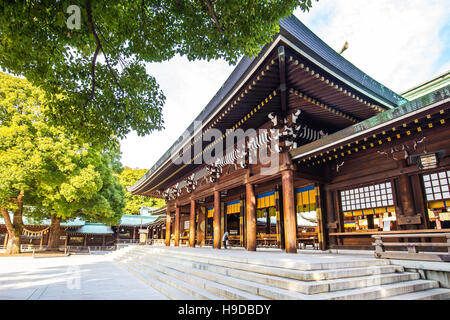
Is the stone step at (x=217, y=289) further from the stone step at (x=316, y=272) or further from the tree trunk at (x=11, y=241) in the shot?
the tree trunk at (x=11, y=241)

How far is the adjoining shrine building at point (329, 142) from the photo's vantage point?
20.6 feet

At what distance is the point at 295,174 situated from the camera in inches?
331

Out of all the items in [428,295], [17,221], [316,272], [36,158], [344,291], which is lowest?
[428,295]

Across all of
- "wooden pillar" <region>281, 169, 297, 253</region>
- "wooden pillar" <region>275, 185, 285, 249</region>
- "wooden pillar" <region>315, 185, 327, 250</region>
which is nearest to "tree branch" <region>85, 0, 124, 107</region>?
"wooden pillar" <region>281, 169, 297, 253</region>

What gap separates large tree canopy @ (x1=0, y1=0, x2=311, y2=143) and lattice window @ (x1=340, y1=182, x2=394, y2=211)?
5624 mm

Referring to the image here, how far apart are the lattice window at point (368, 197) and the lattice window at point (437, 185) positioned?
0.93m

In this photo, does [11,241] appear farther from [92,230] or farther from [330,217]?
[330,217]

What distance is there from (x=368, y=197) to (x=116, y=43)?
28.5ft

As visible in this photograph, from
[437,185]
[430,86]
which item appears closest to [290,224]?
[437,185]

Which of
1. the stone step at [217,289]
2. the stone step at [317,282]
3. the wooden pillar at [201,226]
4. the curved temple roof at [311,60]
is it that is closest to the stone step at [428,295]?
the stone step at [317,282]

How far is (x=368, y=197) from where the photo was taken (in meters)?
8.19
